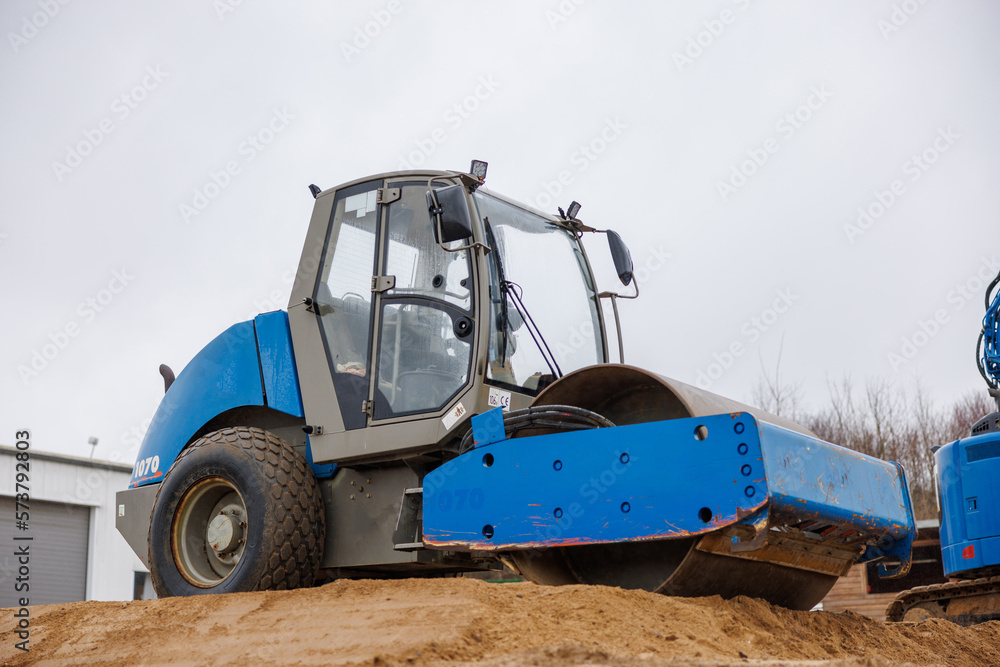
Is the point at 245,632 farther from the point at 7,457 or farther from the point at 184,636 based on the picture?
the point at 7,457

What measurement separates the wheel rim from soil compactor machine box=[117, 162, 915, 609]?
1 cm

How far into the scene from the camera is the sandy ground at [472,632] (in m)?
3.73

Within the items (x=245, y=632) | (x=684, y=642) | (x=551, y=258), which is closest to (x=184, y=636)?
(x=245, y=632)

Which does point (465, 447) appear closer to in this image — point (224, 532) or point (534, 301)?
point (534, 301)

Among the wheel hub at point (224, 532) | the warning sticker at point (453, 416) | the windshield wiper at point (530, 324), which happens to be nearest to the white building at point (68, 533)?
the wheel hub at point (224, 532)

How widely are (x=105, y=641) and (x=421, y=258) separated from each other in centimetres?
267

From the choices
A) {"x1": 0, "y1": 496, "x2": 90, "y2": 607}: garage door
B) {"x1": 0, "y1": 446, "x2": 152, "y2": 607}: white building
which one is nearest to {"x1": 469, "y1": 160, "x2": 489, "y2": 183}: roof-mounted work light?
{"x1": 0, "y1": 446, "x2": 152, "y2": 607}: white building

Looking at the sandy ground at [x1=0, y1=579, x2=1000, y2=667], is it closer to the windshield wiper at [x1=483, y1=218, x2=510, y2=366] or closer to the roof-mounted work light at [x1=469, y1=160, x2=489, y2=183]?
the windshield wiper at [x1=483, y1=218, x2=510, y2=366]

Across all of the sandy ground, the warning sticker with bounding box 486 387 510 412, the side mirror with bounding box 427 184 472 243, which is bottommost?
the sandy ground

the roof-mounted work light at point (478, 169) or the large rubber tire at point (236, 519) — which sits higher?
the roof-mounted work light at point (478, 169)

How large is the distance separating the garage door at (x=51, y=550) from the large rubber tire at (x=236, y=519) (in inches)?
585

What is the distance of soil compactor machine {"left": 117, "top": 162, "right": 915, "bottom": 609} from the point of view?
4488mm

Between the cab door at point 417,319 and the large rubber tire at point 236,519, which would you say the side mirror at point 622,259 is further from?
the large rubber tire at point 236,519

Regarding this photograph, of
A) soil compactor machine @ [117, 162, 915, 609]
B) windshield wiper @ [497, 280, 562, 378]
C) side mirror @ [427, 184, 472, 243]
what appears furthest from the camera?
windshield wiper @ [497, 280, 562, 378]
